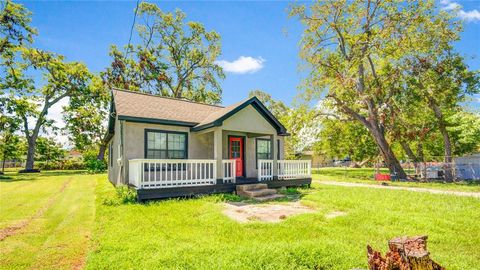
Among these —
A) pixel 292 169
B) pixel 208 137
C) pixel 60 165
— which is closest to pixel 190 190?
pixel 208 137

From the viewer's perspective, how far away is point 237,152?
40.9 feet

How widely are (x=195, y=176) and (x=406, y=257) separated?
27.2ft

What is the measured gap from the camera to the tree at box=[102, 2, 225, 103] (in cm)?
2903

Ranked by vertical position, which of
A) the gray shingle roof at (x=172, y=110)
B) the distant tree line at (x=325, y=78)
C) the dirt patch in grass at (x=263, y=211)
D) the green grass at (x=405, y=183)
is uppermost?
the distant tree line at (x=325, y=78)

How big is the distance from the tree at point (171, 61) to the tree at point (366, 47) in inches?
531

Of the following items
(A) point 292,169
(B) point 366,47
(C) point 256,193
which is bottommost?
(C) point 256,193

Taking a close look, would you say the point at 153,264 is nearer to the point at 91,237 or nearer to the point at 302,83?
the point at 91,237

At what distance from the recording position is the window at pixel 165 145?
10.1 meters

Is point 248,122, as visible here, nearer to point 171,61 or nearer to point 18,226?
point 18,226

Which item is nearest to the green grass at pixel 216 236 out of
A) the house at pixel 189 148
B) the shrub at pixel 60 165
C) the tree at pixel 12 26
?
the house at pixel 189 148

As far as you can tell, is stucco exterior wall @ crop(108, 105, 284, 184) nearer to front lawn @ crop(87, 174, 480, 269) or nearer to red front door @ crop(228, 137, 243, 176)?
red front door @ crop(228, 137, 243, 176)

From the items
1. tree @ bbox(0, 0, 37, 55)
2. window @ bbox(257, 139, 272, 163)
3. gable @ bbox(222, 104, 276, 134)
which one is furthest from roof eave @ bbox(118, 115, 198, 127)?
tree @ bbox(0, 0, 37, 55)

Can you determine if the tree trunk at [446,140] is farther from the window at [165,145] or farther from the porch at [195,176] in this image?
the window at [165,145]

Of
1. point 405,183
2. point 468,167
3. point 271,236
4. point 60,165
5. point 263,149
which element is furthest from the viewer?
point 60,165
